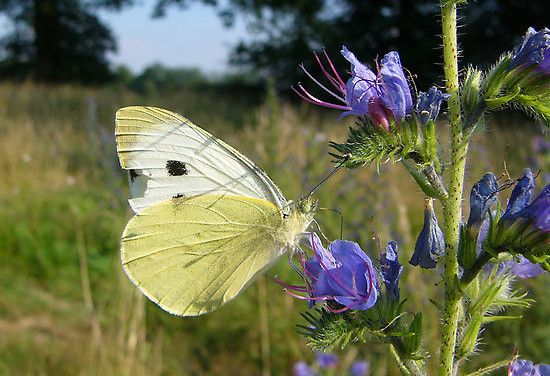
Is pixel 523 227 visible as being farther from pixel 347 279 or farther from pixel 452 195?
pixel 347 279

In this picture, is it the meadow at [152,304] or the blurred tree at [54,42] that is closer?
the meadow at [152,304]

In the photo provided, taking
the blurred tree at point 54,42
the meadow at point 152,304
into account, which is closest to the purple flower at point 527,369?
the meadow at point 152,304

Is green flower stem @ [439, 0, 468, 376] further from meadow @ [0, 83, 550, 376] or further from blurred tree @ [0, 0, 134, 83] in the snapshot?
blurred tree @ [0, 0, 134, 83]

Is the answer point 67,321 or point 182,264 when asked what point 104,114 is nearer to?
point 67,321

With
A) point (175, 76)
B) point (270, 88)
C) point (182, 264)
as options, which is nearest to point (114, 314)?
point (182, 264)

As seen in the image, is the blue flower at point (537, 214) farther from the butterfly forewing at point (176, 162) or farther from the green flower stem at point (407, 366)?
the butterfly forewing at point (176, 162)
